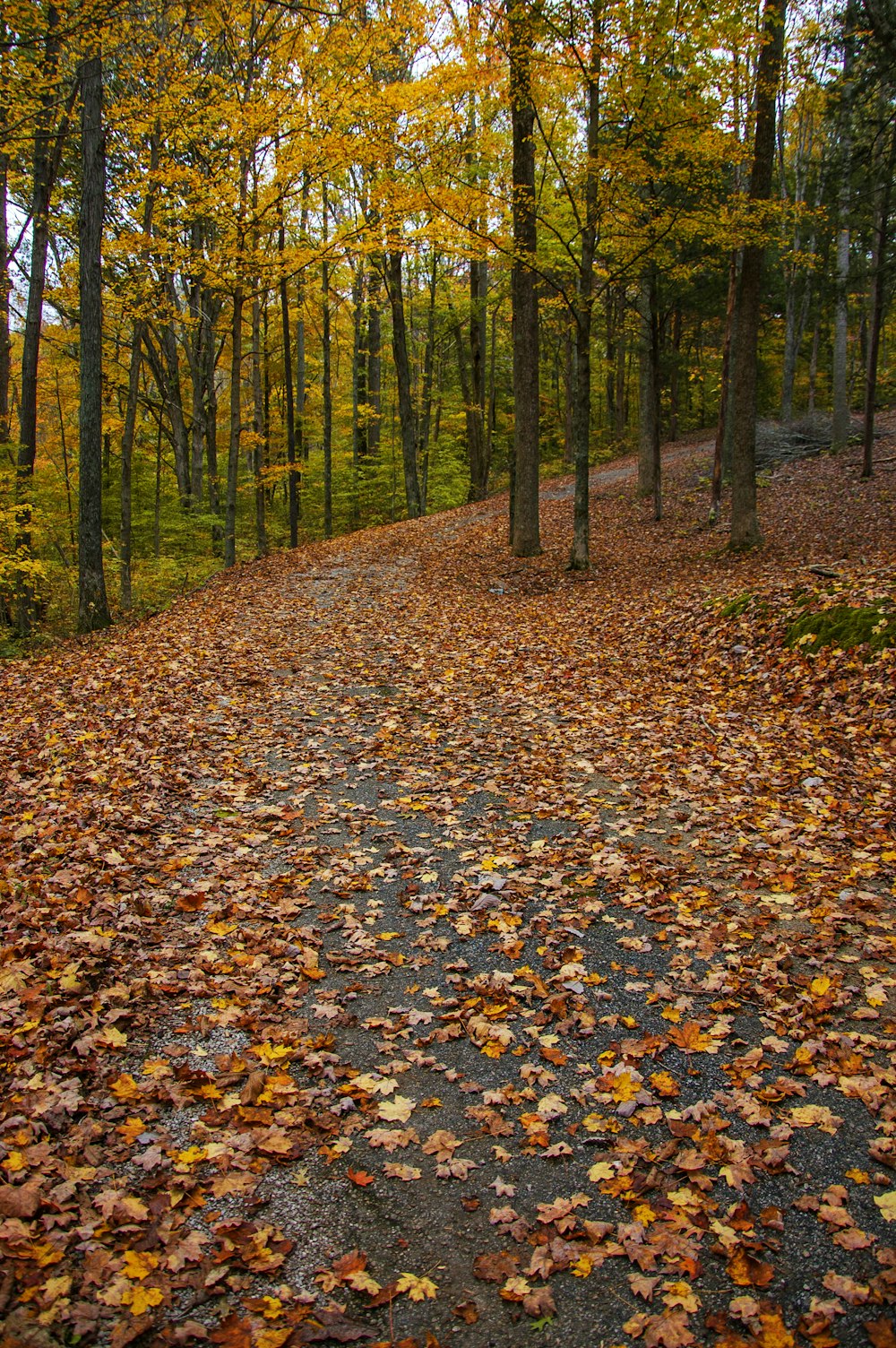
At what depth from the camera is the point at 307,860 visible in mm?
5344

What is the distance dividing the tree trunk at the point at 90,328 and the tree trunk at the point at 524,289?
20.8 ft

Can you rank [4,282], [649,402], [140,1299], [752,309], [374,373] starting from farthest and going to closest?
[374,373], [649,402], [4,282], [752,309], [140,1299]

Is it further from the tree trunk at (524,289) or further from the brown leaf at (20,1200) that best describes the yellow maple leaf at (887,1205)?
the tree trunk at (524,289)

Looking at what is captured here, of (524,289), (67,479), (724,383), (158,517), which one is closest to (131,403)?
(158,517)

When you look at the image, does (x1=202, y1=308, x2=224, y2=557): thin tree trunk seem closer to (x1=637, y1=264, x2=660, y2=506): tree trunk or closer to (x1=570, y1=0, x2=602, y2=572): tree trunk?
(x1=637, y1=264, x2=660, y2=506): tree trunk

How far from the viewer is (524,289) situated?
14680 mm

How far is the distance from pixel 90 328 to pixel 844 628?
1165cm

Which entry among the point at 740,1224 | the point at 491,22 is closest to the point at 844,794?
the point at 740,1224

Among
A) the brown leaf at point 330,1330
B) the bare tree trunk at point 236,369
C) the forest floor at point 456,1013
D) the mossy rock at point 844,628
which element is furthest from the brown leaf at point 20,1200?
the bare tree trunk at point 236,369

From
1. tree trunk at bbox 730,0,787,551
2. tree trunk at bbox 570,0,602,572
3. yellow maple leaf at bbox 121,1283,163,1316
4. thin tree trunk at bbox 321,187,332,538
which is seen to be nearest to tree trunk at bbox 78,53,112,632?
thin tree trunk at bbox 321,187,332,538

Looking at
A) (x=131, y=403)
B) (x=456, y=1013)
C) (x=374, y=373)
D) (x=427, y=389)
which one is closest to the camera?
(x=456, y=1013)

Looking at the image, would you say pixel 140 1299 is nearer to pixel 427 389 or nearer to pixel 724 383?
pixel 724 383

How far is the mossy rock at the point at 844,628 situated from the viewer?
751 centimetres

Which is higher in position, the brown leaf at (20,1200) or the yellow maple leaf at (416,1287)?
the brown leaf at (20,1200)
